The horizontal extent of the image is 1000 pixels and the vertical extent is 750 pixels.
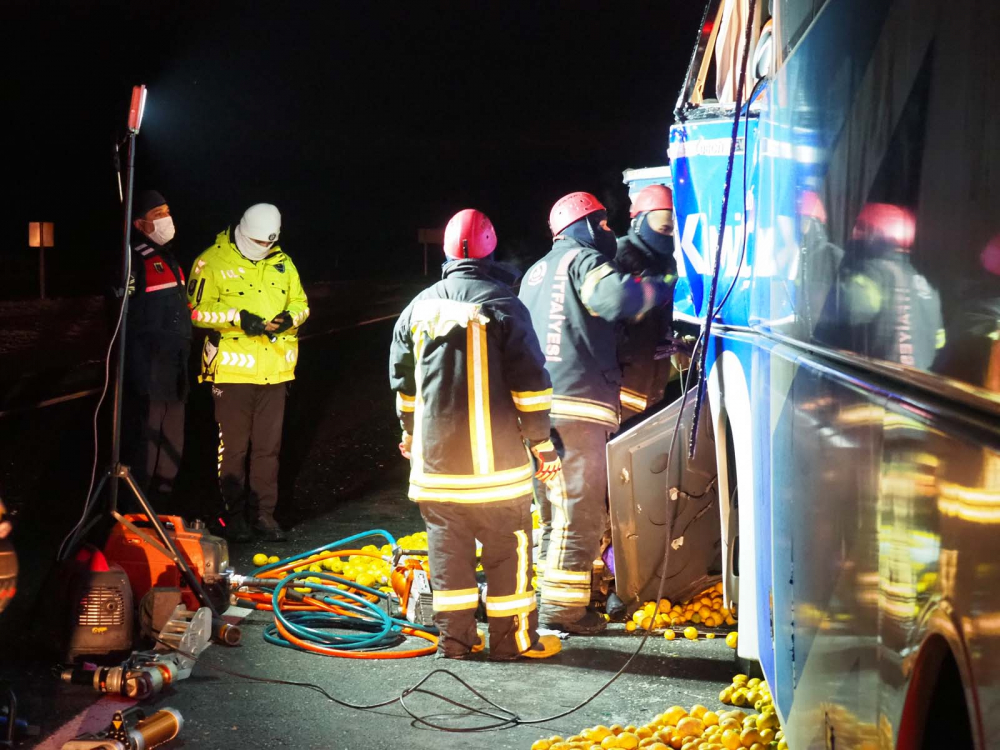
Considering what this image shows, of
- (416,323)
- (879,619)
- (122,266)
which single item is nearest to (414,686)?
(416,323)

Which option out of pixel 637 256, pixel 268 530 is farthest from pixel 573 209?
pixel 268 530

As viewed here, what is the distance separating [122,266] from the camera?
5.66m

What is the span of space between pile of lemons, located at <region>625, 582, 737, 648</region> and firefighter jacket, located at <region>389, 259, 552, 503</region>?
1098mm

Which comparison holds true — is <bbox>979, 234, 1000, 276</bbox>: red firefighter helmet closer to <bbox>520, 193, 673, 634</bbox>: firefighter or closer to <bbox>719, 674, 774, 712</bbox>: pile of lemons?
<bbox>719, 674, 774, 712</bbox>: pile of lemons

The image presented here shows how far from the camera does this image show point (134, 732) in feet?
14.3

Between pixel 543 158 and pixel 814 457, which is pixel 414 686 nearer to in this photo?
pixel 814 457

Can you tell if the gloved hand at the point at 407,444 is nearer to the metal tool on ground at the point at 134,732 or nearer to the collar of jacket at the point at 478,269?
the collar of jacket at the point at 478,269

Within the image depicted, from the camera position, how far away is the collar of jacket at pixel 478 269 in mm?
5766

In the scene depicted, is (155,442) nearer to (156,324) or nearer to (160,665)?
(156,324)

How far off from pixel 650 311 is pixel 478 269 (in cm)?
137

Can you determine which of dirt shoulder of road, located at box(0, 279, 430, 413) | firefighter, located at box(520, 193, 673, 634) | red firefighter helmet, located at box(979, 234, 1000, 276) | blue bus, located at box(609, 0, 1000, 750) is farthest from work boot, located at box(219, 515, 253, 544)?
red firefighter helmet, located at box(979, 234, 1000, 276)

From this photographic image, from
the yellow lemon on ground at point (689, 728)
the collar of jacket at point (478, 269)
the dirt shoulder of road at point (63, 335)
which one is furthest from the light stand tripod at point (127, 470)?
the yellow lemon on ground at point (689, 728)

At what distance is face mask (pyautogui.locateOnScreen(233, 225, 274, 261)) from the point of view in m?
7.98

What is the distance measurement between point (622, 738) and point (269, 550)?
394 cm
